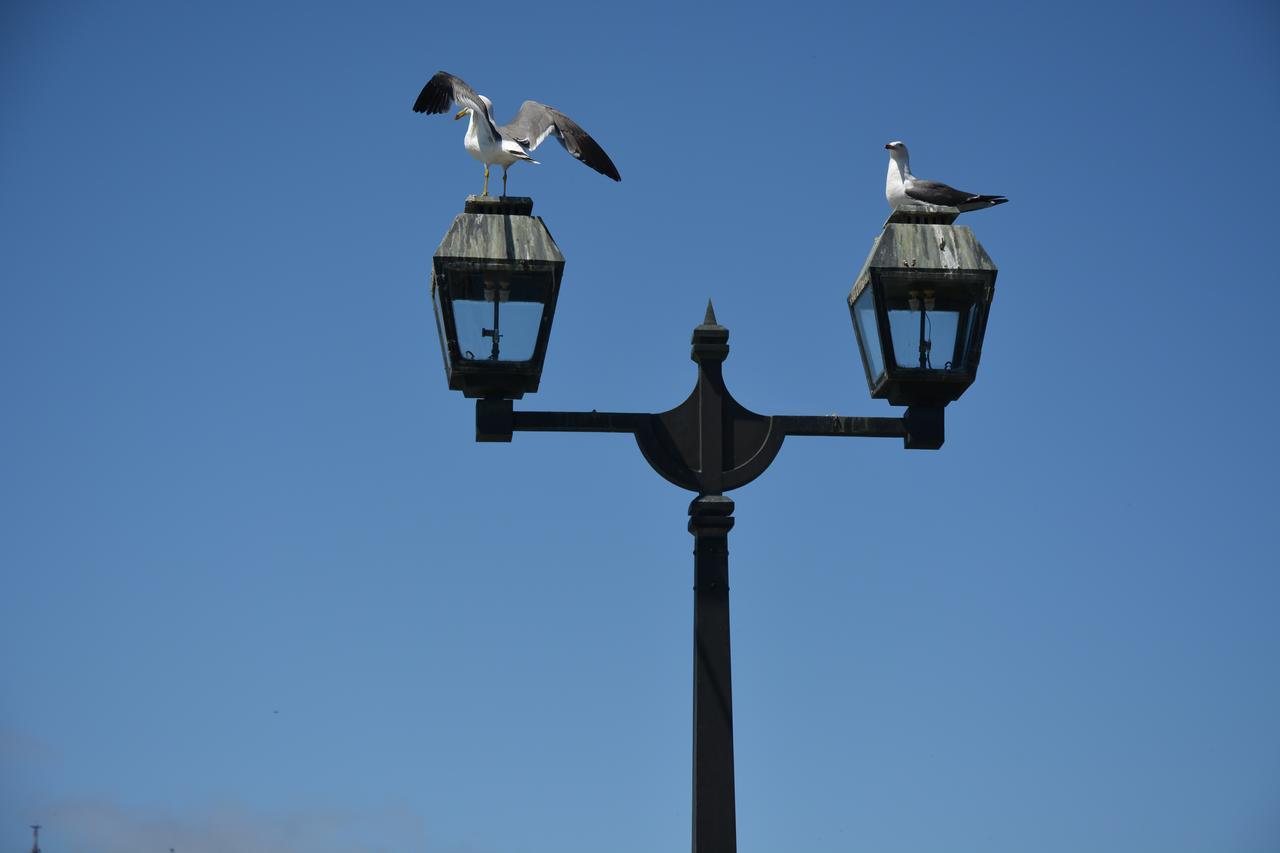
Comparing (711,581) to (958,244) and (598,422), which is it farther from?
(958,244)

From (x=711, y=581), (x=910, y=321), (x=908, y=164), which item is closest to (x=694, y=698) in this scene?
(x=711, y=581)

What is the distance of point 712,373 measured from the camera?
5.81m

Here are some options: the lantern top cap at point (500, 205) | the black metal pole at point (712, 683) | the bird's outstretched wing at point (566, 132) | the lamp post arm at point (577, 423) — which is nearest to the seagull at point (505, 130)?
the bird's outstretched wing at point (566, 132)

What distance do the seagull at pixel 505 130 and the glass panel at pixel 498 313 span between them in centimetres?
67

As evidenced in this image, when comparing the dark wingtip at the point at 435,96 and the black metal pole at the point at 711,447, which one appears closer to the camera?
the black metal pole at the point at 711,447

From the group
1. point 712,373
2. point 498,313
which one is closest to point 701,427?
point 712,373

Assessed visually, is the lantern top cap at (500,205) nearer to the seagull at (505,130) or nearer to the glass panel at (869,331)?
the seagull at (505,130)

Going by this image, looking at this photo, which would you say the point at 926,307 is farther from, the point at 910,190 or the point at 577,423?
the point at 577,423

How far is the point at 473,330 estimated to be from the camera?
18.7ft

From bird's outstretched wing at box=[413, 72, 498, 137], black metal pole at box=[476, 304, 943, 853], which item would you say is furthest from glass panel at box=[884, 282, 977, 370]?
bird's outstretched wing at box=[413, 72, 498, 137]

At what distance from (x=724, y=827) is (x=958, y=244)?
251 centimetres

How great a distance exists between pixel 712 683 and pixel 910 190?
2.36 meters

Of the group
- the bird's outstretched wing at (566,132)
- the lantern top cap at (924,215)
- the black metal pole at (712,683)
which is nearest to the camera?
the black metal pole at (712,683)

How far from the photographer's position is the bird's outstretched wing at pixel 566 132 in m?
6.62
